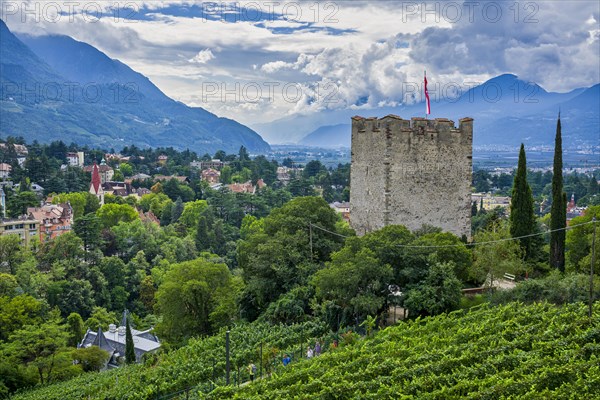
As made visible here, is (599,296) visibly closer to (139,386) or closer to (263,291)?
(263,291)

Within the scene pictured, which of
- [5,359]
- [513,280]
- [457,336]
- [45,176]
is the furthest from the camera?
[45,176]

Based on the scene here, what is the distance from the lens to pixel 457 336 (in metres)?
15.4

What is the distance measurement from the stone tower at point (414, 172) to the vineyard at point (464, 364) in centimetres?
659

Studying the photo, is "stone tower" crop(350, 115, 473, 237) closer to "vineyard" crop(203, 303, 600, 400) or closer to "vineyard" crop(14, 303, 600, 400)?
"vineyard" crop(14, 303, 600, 400)

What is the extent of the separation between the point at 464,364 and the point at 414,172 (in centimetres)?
973

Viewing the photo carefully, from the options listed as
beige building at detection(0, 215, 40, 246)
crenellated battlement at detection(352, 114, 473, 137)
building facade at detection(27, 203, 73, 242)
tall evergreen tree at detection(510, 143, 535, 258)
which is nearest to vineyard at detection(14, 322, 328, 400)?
crenellated battlement at detection(352, 114, 473, 137)

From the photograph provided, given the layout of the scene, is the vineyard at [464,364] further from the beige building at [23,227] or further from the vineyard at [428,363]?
the beige building at [23,227]

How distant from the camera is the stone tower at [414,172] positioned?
2258 centimetres

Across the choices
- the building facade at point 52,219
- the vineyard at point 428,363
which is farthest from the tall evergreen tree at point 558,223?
the building facade at point 52,219

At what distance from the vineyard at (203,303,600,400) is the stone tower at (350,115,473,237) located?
6594mm

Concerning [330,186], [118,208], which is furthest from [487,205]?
[118,208]

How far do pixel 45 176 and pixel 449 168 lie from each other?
2677 inches

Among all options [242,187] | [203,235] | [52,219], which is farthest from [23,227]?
[242,187]

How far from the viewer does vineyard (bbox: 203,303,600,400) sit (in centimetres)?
1254
